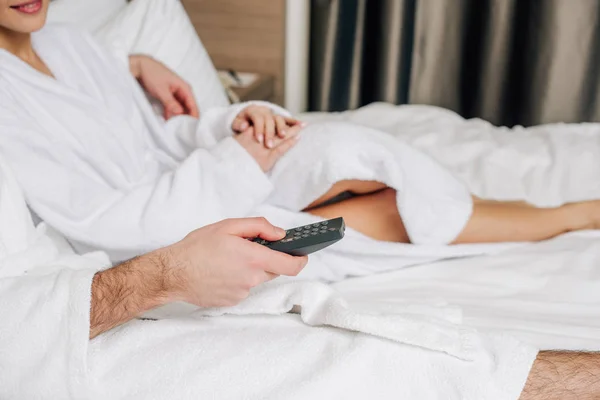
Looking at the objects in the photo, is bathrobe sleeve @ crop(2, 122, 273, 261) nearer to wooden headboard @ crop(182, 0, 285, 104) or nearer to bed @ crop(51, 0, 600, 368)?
bed @ crop(51, 0, 600, 368)

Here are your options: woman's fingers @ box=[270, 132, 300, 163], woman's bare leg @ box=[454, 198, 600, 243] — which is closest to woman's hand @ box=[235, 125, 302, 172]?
woman's fingers @ box=[270, 132, 300, 163]

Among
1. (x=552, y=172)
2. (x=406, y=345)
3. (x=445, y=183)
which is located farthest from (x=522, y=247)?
(x=406, y=345)

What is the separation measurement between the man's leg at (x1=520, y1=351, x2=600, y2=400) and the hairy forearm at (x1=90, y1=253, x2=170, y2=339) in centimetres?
48

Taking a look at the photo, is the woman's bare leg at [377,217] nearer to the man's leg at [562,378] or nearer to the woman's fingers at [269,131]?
the woman's fingers at [269,131]

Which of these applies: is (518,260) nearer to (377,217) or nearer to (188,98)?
(377,217)

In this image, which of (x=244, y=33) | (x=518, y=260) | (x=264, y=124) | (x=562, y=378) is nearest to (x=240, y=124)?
(x=264, y=124)

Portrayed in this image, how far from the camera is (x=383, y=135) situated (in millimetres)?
1185

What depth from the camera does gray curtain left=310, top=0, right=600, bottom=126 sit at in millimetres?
1945

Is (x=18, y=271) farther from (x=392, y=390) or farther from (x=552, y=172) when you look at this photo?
(x=552, y=172)

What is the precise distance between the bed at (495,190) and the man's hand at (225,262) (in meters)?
0.29

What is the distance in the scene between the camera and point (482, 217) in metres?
1.19

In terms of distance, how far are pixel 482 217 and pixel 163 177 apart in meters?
0.59

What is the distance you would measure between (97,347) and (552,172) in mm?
1101

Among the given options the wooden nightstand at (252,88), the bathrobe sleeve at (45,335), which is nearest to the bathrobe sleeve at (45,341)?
the bathrobe sleeve at (45,335)
